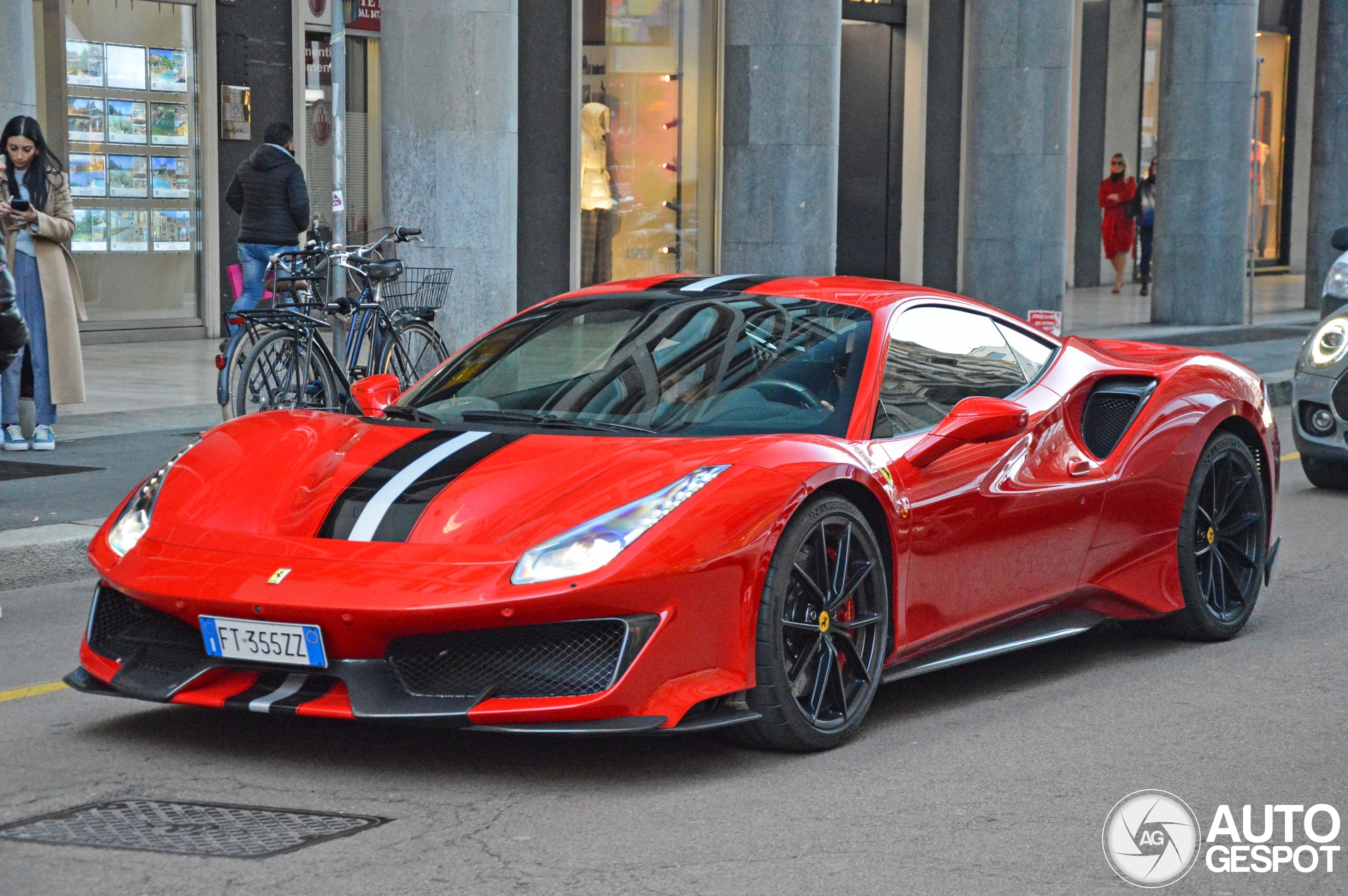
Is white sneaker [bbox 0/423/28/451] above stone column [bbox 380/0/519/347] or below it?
below

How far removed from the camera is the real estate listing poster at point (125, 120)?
1714 centimetres

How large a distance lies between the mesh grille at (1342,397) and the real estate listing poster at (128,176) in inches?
444

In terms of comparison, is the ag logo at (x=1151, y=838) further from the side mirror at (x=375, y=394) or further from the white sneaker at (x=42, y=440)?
the white sneaker at (x=42, y=440)

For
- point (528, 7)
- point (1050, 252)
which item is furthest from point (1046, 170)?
point (528, 7)

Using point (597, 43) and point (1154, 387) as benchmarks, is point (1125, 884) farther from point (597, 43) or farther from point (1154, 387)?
point (597, 43)

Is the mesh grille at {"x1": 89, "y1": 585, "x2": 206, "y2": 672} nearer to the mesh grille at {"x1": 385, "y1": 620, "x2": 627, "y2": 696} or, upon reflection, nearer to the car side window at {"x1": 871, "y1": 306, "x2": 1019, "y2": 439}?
the mesh grille at {"x1": 385, "y1": 620, "x2": 627, "y2": 696}

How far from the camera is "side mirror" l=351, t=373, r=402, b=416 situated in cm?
577

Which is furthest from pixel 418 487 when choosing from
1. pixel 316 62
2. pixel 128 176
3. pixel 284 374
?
pixel 316 62

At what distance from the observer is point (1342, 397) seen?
33.4ft

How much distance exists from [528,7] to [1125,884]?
15.9m

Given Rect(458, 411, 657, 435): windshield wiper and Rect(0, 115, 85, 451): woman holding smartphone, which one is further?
Rect(0, 115, 85, 451): woman holding smartphone

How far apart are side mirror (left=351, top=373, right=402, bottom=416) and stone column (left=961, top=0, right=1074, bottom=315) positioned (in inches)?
570

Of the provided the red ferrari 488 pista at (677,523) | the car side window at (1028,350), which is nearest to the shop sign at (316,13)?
the red ferrari 488 pista at (677,523)

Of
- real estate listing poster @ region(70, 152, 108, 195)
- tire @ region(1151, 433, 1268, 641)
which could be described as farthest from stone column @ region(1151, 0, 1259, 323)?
tire @ region(1151, 433, 1268, 641)
